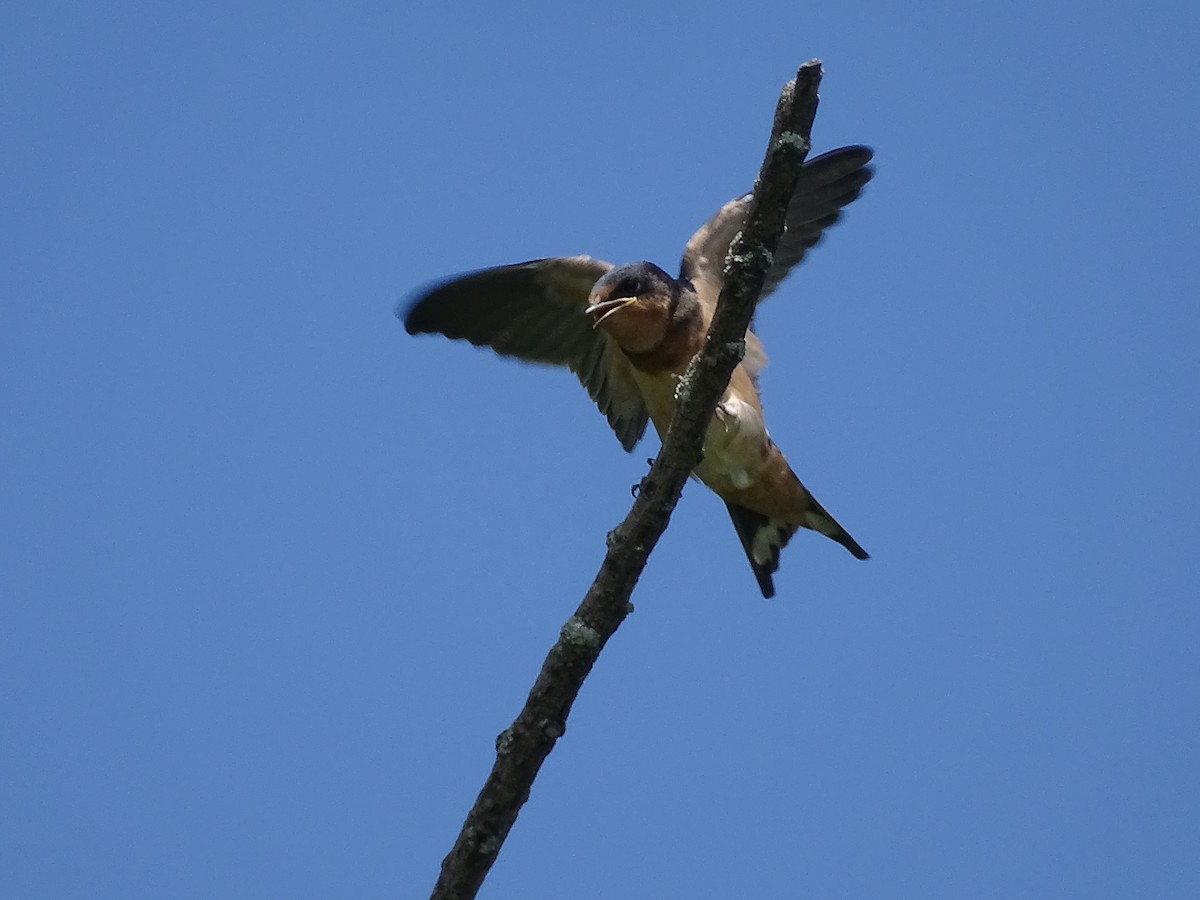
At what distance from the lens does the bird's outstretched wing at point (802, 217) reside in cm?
634

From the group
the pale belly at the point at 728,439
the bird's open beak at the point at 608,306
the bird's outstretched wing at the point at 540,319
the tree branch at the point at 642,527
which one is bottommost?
the tree branch at the point at 642,527

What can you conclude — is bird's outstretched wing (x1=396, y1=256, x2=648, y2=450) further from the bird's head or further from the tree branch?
the tree branch

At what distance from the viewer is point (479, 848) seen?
11.3 feet

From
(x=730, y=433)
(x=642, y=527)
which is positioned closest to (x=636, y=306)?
(x=730, y=433)

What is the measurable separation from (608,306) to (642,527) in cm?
212

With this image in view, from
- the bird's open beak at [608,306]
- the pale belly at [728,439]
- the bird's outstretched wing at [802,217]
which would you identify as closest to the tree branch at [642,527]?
the pale belly at [728,439]

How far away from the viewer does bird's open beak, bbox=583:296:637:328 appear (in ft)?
18.2

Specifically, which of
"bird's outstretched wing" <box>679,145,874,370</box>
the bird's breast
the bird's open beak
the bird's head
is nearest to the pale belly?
the bird's breast

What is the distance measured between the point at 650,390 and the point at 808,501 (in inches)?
31.5

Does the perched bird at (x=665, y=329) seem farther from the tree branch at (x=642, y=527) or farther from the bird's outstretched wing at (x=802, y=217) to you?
the tree branch at (x=642, y=527)

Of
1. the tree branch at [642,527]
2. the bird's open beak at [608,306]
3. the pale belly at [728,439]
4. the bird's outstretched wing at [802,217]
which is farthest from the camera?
the bird's outstretched wing at [802,217]

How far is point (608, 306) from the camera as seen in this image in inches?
221

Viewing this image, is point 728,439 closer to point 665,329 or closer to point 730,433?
point 730,433

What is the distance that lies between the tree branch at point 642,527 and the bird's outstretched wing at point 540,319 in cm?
268
